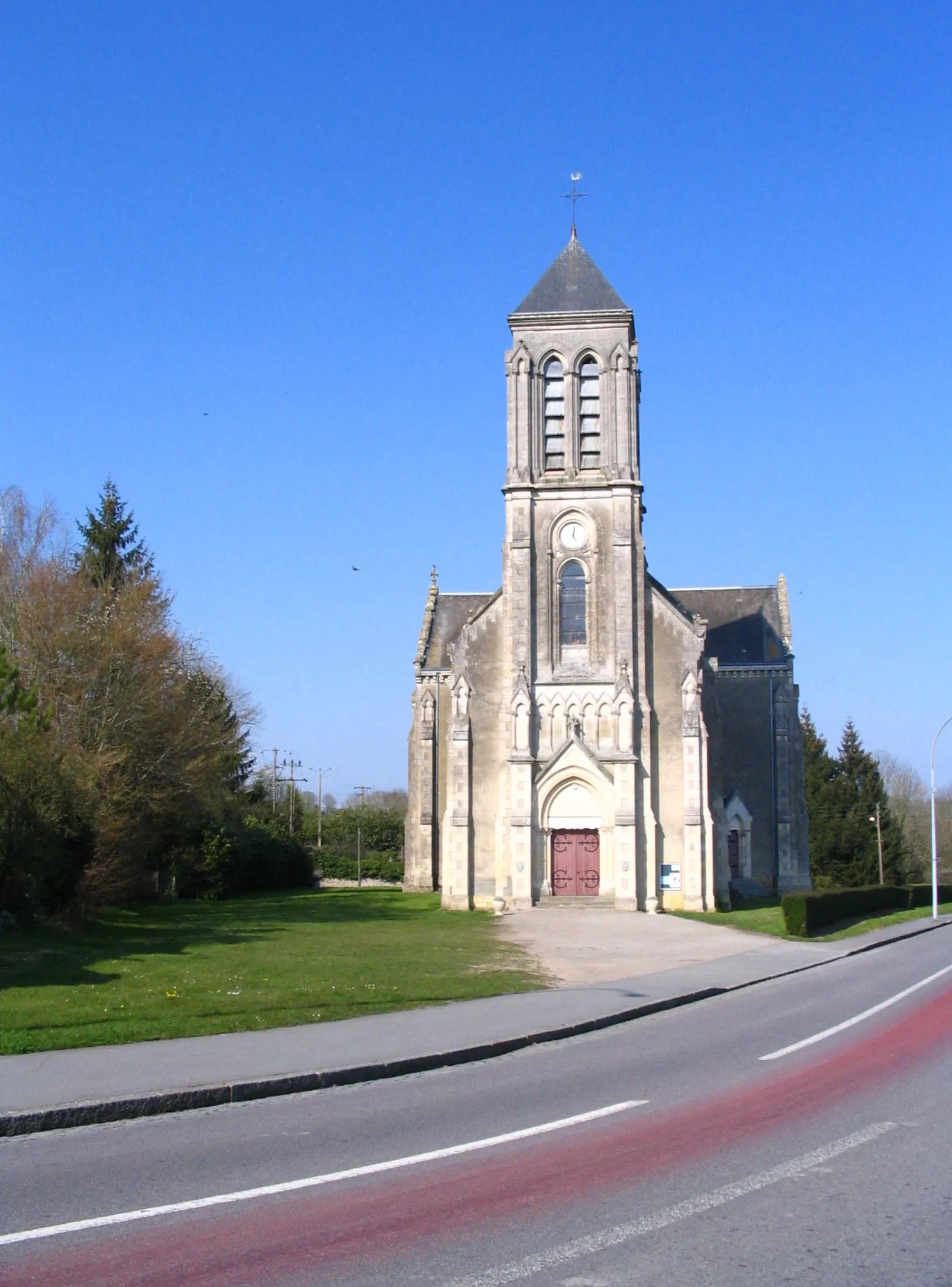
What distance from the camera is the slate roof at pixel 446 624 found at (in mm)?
51719

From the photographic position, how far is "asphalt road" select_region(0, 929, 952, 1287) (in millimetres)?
5887

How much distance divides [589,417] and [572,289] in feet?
15.0

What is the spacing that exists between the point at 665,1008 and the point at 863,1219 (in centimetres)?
997

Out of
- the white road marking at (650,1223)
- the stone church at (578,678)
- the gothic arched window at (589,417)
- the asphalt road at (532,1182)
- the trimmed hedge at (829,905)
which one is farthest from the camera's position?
the gothic arched window at (589,417)

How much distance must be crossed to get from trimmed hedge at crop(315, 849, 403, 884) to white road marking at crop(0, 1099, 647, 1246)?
5291cm

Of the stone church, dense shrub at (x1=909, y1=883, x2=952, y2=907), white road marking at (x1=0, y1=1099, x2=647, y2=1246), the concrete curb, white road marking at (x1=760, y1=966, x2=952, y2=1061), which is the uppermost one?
the stone church

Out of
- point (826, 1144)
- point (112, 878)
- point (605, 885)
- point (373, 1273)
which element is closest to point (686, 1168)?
point (826, 1144)

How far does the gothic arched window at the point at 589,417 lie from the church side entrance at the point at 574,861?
1203 cm

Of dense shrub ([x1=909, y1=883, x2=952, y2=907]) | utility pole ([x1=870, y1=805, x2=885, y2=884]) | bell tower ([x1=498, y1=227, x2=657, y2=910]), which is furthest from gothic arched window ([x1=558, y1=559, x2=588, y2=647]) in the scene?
utility pole ([x1=870, y1=805, x2=885, y2=884])

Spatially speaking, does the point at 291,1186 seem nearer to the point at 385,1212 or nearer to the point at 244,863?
the point at 385,1212

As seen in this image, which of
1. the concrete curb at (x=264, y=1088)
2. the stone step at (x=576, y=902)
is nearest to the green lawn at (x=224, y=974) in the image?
the concrete curb at (x=264, y=1088)

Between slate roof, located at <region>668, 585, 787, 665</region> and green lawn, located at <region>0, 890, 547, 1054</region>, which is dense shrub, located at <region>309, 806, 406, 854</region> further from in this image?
green lawn, located at <region>0, 890, 547, 1054</region>

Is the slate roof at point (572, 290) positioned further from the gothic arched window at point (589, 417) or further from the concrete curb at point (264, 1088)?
the concrete curb at point (264, 1088)

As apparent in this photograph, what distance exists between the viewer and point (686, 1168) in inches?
303
